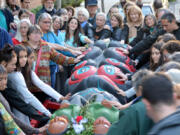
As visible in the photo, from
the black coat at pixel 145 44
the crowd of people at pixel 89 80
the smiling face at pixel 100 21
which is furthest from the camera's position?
the smiling face at pixel 100 21

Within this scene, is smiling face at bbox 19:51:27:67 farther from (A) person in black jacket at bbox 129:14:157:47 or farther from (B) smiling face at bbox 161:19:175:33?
(A) person in black jacket at bbox 129:14:157:47

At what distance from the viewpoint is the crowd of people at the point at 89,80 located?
182 centimetres

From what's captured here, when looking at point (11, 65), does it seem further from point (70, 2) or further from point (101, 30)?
point (70, 2)

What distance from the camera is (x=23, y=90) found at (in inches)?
150

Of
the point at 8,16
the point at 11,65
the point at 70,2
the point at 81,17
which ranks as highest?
the point at 8,16

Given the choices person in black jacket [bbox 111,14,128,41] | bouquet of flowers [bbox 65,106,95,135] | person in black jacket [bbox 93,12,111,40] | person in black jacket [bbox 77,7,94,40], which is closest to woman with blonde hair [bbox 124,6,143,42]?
person in black jacket [bbox 111,14,128,41]

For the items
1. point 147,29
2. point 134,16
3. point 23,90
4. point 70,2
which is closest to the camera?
point 23,90

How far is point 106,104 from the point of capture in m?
3.25

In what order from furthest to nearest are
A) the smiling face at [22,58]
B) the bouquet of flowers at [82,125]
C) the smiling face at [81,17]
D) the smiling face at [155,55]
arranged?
the smiling face at [81,17] → the smiling face at [155,55] → the smiling face at [22,58] → the bouquet of flowers at [82,125]

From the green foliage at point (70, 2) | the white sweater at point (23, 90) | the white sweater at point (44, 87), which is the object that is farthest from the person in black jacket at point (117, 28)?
the green foliage at point (70, 2)

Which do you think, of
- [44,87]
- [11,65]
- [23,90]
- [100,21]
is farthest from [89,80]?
[100,21]

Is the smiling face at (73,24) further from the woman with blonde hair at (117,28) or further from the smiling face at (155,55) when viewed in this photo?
the smiling face at (155,55)

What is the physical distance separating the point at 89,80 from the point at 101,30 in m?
2.94

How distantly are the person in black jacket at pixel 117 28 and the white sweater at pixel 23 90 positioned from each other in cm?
335
